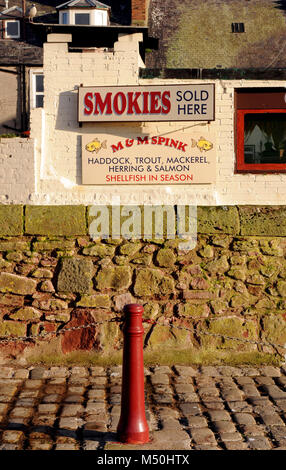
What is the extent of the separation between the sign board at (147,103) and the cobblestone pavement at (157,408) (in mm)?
4991

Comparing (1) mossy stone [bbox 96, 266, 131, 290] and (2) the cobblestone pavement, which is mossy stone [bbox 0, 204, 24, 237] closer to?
(1) mossy stone [bbox 96, 266, 131, 290]

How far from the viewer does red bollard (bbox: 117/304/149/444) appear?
435 centimetres

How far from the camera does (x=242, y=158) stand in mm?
10547

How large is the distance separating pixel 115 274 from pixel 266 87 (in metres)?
5.20

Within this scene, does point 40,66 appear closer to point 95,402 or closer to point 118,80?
point 118,80

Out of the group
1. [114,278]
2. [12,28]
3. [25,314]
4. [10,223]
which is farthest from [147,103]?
[12,28]

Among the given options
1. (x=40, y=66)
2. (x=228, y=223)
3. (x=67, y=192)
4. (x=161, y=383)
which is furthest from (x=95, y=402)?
(x=40, y=66)

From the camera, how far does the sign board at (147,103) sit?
1024cm

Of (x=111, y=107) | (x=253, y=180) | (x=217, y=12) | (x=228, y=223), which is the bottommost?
(x=228, y=223)

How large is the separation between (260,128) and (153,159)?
1891 mm

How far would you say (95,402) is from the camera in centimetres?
538

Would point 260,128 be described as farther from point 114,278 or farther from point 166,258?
point 114,278

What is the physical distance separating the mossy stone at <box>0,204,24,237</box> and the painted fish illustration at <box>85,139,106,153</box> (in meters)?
3.90

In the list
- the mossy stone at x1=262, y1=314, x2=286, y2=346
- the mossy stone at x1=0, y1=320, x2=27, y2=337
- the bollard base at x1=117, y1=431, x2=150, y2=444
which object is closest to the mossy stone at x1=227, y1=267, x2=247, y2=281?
the mossy stone at x1=262, y1=314, x2=286, y2=346
